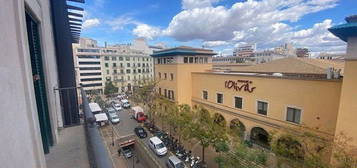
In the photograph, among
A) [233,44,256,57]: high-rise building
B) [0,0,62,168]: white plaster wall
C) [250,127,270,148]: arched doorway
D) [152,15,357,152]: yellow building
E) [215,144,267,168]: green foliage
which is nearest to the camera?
[0,0,62,168]: white plaster wall

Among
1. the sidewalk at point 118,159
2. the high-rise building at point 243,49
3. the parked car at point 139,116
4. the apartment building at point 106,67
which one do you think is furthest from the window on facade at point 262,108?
the high-rise building at point 243,49

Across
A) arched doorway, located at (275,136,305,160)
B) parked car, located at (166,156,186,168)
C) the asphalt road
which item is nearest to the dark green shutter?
arched doorway, located at (275,136,305,160)

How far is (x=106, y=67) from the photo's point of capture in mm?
46000

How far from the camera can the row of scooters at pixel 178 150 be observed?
13930 mm

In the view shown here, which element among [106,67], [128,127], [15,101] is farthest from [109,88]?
[15,101]

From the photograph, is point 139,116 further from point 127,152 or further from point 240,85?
point 240,85

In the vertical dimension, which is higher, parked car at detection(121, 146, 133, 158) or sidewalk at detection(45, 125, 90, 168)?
sidewalk at detection(45, 125, 90, 168)

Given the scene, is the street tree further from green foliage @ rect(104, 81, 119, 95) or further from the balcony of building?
green foliage @ rect(104, 81, 119, 95)

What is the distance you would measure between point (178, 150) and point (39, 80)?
579 inches

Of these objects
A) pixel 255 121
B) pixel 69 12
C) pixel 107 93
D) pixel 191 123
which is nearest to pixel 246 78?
pixel 255 121

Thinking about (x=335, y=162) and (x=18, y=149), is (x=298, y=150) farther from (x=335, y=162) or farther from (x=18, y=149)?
(x=18, y=149)

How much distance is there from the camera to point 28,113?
2047 mm

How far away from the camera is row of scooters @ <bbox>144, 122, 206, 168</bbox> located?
548 inches

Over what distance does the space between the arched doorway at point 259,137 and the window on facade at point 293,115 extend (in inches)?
106
